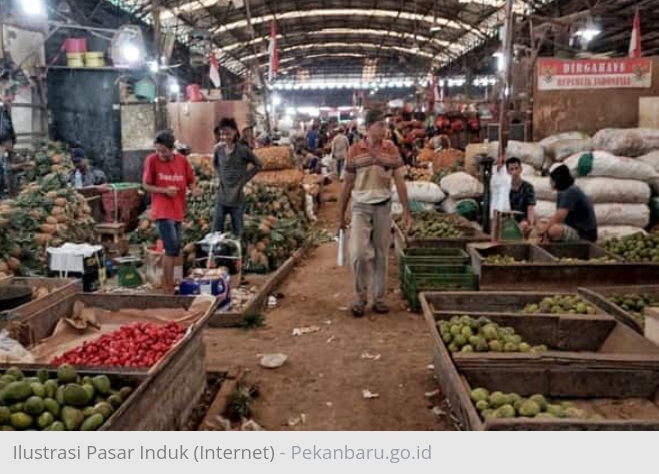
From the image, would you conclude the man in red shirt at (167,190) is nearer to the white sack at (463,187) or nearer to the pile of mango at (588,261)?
the pile of mango at (588,261)

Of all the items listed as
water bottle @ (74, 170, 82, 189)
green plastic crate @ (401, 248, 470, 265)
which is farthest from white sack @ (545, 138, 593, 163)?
water bottle @ (74, 170, 82, 189)

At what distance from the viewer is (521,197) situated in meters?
7.44

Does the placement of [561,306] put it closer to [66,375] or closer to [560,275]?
[560,275]

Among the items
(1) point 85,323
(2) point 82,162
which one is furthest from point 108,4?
(1) point 85,323

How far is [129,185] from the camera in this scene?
10.9m

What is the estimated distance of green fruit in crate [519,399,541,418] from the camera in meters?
3.00

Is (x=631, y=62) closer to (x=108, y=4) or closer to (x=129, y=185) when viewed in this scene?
(x=129, y=185)

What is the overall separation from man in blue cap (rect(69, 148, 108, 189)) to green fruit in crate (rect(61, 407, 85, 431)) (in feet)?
26.1

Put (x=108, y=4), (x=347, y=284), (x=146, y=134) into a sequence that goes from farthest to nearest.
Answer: (x=108, y=4) → (x=146, y=134) → (x=347, y=284)

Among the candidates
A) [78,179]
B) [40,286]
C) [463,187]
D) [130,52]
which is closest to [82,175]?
[78,179]

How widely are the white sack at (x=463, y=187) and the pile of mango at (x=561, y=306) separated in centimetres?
567

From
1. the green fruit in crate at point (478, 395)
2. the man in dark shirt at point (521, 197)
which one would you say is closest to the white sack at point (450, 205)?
the man in dark shirt at point (521, 197)

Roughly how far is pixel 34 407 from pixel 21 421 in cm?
8

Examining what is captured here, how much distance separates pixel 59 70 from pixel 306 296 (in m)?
8.25
